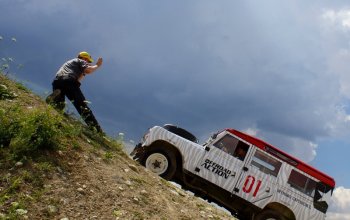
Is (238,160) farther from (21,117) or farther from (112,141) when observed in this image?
(21,117)

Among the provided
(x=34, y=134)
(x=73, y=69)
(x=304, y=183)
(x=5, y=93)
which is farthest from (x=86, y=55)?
(x=304, y=183)

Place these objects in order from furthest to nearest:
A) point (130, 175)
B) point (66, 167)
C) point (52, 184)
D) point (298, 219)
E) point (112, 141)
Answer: point (298, 219) < point (112, 141) < point (130, 175) < point (66, 167) < point (52, 184)

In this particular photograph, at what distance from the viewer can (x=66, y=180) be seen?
7293 millimetres

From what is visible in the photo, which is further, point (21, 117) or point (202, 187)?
point (202, 187)

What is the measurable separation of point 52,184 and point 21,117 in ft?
5.17

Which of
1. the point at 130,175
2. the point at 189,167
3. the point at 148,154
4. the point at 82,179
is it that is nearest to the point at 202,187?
the point at 189,167

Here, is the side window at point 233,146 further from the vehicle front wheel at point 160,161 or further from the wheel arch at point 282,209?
the wheel arch at point 282,209

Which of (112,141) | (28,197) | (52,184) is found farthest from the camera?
(112,141)

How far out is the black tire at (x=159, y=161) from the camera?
12711 millimetres

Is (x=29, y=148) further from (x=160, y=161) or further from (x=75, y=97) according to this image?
(x=160, y=161)

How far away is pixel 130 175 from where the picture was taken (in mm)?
8703

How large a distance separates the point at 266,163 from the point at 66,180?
23.1 feet

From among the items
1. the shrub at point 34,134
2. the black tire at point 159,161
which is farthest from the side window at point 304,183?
the shrub at point 34,134

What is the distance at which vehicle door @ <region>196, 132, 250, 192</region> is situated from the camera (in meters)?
12.7
